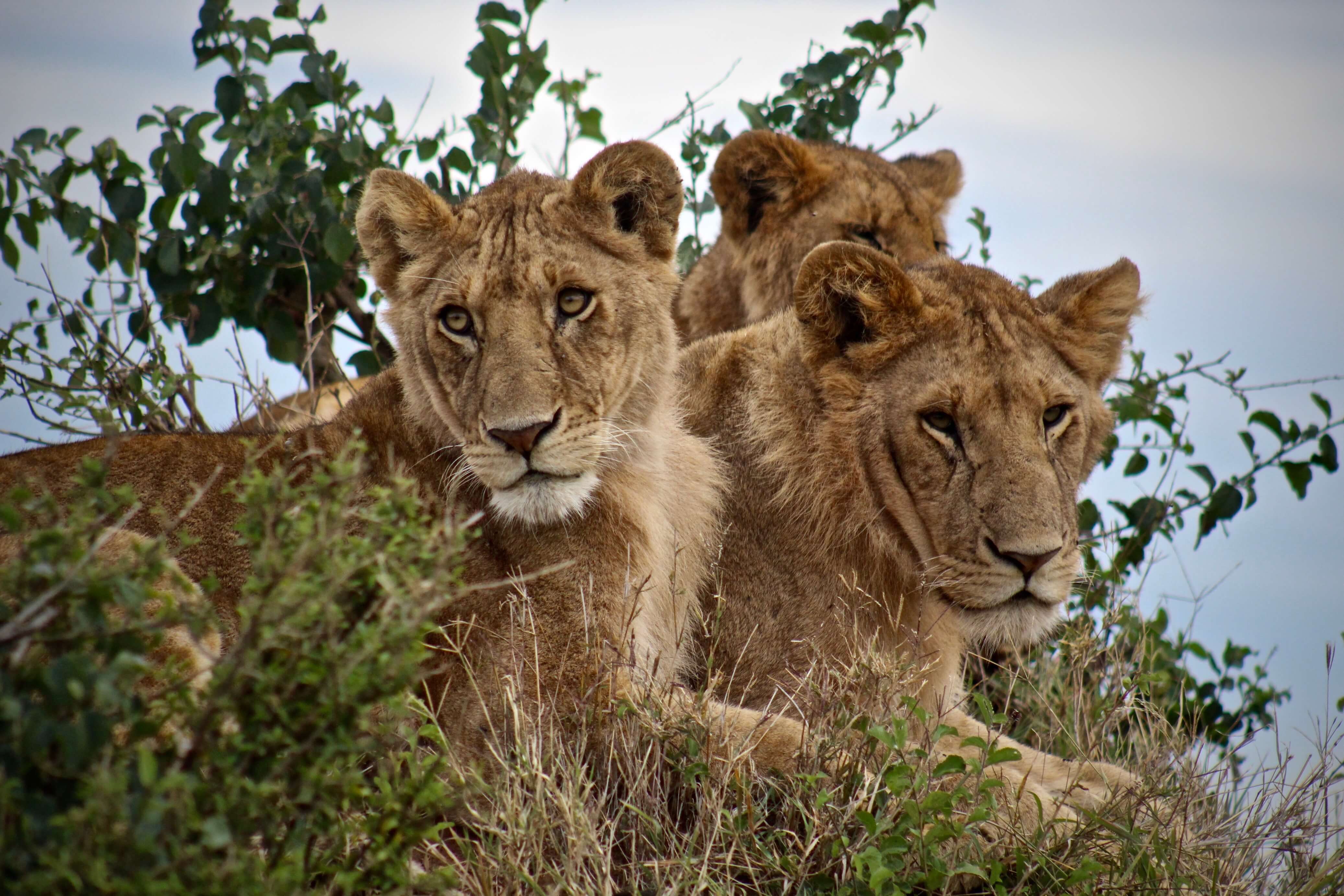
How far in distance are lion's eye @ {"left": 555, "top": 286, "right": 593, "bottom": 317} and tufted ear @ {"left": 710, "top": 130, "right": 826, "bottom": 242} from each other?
9.03 ft

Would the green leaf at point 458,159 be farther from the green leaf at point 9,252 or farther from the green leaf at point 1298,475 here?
the green leaf at point 1298,475

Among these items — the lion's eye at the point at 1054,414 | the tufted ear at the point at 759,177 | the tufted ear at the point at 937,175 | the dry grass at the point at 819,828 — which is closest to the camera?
the dry grass at the point at 819,828

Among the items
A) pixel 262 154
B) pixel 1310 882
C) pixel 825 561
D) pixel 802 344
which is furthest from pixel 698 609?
pixel 262 154

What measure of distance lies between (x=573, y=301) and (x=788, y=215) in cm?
284

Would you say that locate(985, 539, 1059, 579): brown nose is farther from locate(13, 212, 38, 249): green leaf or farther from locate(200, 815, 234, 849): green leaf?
locate(13, 212, 38, 249): green leaf

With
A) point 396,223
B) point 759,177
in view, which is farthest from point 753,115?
point 396,223

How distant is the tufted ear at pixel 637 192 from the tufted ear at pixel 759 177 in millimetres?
2256

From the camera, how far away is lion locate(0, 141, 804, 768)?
3.68 metres

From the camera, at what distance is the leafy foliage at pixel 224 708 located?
2018 millimetres

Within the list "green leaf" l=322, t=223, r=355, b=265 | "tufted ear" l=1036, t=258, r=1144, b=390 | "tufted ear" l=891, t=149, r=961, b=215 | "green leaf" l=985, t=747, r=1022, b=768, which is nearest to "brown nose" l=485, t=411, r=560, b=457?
"green leaf" l=985, t=747, r=1022, b=768

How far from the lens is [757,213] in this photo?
6.65m

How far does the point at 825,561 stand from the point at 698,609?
0.48m

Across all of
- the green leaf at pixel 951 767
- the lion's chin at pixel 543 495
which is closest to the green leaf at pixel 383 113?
the lion's chin at pixel 543 495

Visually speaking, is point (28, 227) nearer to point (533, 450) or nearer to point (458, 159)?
point (458, 159)
